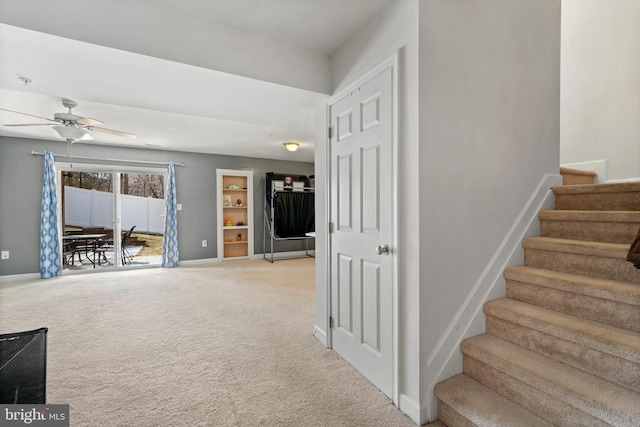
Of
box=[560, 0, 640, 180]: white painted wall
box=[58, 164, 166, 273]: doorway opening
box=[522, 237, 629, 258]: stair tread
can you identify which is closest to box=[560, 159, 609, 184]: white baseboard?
box=[560, 0, 640, 180]: white painted wall

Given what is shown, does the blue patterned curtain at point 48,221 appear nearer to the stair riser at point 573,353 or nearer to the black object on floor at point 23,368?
the black object on floor at point 23,368

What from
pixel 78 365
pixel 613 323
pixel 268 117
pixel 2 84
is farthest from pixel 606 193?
pixel 2 84

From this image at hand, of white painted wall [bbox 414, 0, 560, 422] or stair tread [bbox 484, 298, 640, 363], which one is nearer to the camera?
stair tread [bbox 484, 298, 640, 363]

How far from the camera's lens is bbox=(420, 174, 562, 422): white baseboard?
167cm

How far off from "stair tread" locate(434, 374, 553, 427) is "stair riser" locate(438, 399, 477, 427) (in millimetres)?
29

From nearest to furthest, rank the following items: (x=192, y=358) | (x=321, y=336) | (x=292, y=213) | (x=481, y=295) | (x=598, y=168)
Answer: (x=481, y=295)
(x=192, y=358)
(x=321, y=336)
(x=598, y=168)
(x=292, y=213)

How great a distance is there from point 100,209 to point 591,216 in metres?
7.12

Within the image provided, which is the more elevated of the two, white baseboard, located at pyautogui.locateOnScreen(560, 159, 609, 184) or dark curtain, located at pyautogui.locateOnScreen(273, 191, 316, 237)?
Answer: white baseboard, located at pyautogui.locateOnScreen(560, 159, 609, 184)

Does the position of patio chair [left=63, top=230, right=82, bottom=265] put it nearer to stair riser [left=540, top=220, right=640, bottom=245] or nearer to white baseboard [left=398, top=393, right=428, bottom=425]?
white baseboard [left=398, top=393, right=428, bottom=425]

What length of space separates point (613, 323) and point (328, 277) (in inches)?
68.5

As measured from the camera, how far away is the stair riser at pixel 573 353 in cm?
128

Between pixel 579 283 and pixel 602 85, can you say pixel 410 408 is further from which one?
pixel 602 85

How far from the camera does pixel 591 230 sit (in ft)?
6.12

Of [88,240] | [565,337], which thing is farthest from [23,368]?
[88,240]
